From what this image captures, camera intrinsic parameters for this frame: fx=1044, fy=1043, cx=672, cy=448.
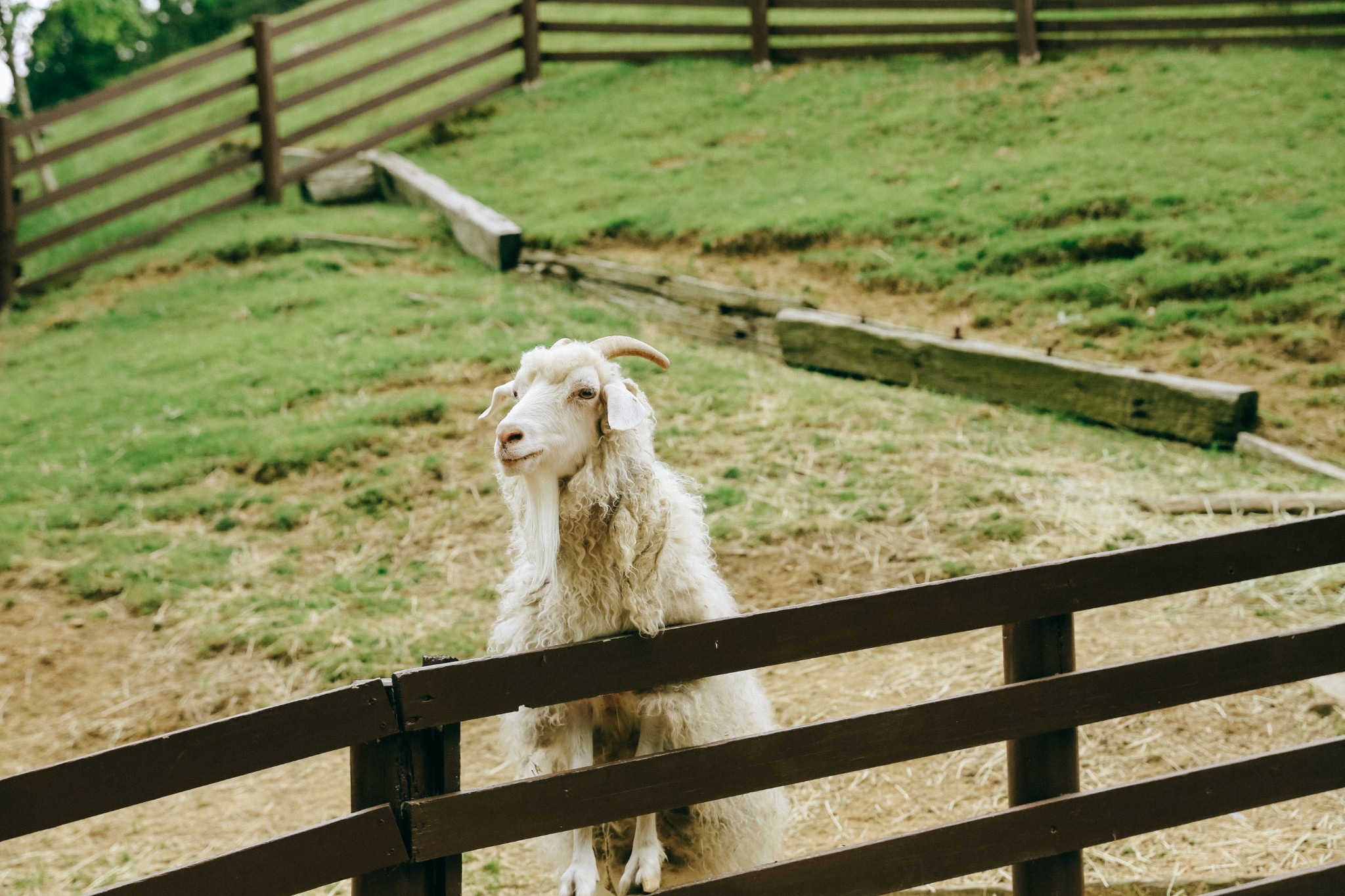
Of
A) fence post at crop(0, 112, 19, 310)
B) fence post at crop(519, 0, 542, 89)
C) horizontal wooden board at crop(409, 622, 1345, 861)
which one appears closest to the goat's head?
horizontal wooden board at crop(409, 622, 1345, 861)

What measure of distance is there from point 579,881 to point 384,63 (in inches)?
502

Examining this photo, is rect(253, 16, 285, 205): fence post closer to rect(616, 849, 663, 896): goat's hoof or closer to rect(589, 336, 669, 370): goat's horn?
rect(589, 336, 669, 370): goat's horn

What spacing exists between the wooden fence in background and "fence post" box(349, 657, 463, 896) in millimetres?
11087

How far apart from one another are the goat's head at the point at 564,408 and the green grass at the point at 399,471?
9.04 ft

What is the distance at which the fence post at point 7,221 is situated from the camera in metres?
11.2

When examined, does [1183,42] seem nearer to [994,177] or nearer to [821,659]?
[994,177]

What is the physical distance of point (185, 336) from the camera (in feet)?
31.7

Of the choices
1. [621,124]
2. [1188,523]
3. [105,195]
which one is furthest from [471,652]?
[105,195]

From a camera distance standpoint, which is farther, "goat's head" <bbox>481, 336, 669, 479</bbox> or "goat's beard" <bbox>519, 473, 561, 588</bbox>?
"goat's beard" <bbox>519, 473, 561, 588</bbox>

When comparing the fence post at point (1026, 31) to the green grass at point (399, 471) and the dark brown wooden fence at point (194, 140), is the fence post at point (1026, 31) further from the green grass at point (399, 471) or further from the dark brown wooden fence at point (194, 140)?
the green grass at point (399, 471)

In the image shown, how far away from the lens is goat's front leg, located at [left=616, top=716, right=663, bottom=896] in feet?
9.17

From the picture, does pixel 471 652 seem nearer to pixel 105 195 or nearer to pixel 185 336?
pixel 185 336

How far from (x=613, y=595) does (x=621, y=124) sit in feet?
39.3

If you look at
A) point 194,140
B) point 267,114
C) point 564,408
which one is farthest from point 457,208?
point 564,408
